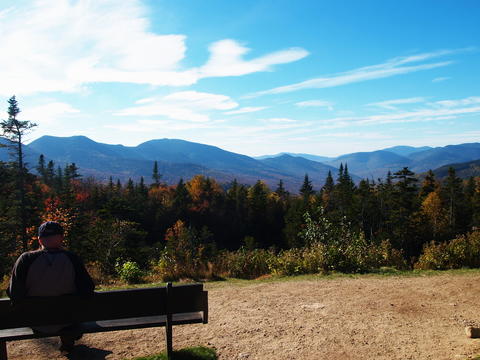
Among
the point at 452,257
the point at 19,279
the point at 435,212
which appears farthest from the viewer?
the point at 435,212

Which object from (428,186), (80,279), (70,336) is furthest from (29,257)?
(428,186)

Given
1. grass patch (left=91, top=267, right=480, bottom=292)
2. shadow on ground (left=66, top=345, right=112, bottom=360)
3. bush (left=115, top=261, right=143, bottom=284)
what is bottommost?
grass patch (left=91, top=267, right=480, bottom=292)

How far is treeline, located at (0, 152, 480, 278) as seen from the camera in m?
11.5

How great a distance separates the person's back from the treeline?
6.47 meters

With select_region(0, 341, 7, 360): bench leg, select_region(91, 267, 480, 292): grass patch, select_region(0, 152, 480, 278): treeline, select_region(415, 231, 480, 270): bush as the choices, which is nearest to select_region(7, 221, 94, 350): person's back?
select_region(0, 341, 7, 360): bench leg

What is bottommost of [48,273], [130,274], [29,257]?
[130,274]

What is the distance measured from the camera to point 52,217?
3741 cm

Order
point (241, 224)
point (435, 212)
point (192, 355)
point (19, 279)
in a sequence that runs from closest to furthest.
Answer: point (19, 279) → point (192, 355) → point (435, 212) → point (241, 224)

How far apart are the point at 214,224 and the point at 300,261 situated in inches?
2622

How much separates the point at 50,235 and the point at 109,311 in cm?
121

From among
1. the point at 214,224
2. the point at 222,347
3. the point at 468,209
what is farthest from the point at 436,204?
the point at 222,347

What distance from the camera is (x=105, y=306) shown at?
4.67m

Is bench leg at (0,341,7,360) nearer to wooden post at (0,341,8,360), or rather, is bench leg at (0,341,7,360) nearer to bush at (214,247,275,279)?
wooden post at (0,341,8,360)

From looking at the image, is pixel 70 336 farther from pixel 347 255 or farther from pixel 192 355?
pixel 347 255
